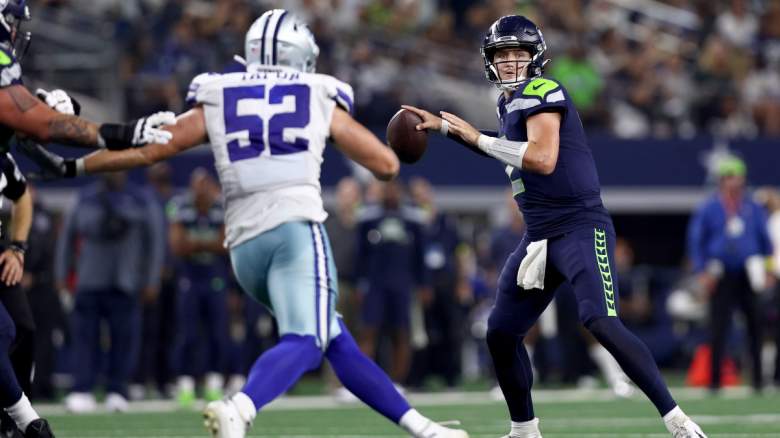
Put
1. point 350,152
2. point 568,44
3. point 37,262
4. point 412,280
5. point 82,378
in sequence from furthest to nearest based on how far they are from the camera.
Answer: point 568,44 → point 412,280 → point 37,262 → point 82,378 → point 350,152

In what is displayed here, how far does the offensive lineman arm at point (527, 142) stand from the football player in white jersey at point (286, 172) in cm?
34

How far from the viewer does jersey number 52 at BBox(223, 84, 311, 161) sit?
6.42m

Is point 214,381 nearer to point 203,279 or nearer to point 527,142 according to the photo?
point 203,279

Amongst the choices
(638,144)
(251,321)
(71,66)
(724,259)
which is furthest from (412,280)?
(71,66)

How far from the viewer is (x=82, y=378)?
11797 millimetres

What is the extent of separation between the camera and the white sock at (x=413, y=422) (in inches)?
245

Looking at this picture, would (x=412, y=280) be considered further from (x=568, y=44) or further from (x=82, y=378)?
(x=568, y=44)

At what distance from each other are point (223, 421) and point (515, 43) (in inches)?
88.6

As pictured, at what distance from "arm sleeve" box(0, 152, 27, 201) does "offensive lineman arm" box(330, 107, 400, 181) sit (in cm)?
159

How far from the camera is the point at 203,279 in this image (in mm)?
13141

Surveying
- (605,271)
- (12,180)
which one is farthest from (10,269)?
(605,271)

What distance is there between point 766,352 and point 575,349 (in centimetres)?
345

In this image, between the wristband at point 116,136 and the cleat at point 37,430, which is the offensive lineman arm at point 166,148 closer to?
the wristband at point 116,136

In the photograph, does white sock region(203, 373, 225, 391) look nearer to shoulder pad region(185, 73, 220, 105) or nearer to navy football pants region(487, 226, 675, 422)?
navy football pants region(487, 226, 675, 422)
